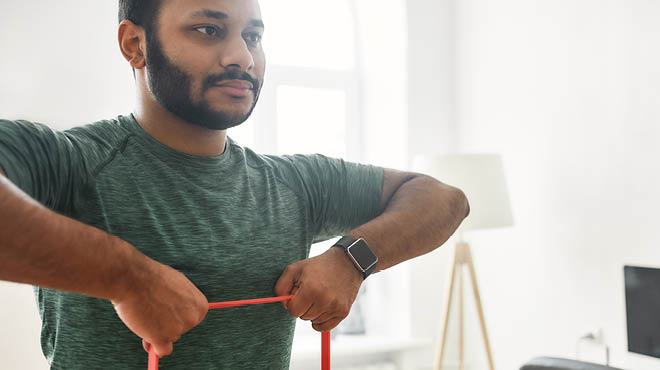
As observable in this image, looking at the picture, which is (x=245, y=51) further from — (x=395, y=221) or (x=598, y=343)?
(x=598, y=343)

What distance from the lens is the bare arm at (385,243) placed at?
3.03 feet

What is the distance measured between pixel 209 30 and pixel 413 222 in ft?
1.68

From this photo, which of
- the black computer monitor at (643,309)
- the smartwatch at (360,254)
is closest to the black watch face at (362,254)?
the smartwatch at (360,254)

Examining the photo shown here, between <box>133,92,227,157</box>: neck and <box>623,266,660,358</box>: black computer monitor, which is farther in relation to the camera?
<box>623,266,660,358</box>: black computer monitor

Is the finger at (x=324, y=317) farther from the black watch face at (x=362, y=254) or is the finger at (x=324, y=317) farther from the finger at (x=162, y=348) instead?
the finger at (x=162, y=348)

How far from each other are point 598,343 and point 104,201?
91.8 inches

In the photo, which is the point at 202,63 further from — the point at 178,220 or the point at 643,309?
the point at 643,309

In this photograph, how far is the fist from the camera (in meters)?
0.91

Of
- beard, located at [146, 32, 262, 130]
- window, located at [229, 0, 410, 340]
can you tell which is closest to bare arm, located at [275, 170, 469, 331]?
beard, located at [146, 32, 262, 130]

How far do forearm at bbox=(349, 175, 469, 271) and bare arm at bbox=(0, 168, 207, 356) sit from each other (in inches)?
15.5

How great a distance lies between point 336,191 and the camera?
121cm

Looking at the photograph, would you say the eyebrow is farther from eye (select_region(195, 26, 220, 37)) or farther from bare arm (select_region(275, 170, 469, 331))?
bare arm (select_region(275, 170, 469, 331))

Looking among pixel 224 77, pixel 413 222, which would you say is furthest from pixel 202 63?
pixel 413 222

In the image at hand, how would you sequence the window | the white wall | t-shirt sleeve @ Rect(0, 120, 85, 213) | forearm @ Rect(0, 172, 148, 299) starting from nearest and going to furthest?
forearm @ Rect(0, 172, 148, 299)
t-shirt sleeve @ Rect(0, 120, 85, 213)
the white wall
the window
